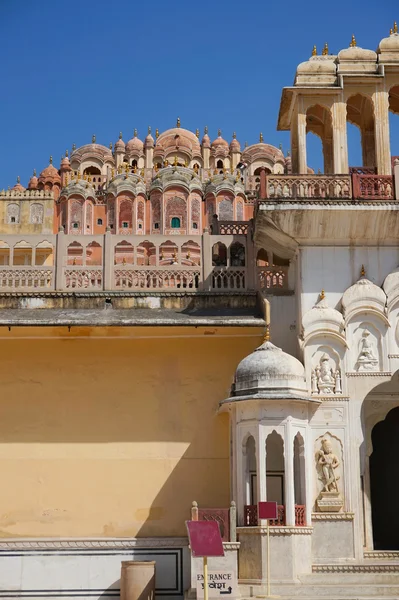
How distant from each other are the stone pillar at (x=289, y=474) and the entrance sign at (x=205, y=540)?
74.3 inches

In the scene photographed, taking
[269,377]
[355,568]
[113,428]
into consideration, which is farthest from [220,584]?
[113,428]

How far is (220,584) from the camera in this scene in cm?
1286

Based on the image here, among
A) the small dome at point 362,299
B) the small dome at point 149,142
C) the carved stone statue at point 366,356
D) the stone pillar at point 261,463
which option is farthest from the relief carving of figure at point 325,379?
the small dome at point 149,142

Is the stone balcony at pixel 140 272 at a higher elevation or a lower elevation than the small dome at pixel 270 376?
higher

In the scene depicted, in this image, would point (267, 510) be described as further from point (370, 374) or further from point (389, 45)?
point (389, 45)

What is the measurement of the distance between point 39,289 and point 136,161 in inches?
1799

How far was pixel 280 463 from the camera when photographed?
14.7 metres

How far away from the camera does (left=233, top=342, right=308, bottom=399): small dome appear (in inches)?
546

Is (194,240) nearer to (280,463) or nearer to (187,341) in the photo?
(187,341)

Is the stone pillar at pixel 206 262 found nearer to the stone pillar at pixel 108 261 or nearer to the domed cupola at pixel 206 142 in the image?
the stone pillar at pixel 108 261

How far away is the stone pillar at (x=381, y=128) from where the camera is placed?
53.3 ft

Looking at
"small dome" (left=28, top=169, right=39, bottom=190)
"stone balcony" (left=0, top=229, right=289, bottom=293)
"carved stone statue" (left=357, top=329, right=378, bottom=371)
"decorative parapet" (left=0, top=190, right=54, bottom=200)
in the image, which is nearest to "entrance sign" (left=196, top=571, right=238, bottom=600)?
"carved stone statue" (left=357, top=329, right=378, bottom=371)

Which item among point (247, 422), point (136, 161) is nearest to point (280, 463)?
point (247, 422)

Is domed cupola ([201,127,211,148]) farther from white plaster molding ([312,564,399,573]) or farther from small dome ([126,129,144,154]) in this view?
white plaster molding ([312,564,399,573])
